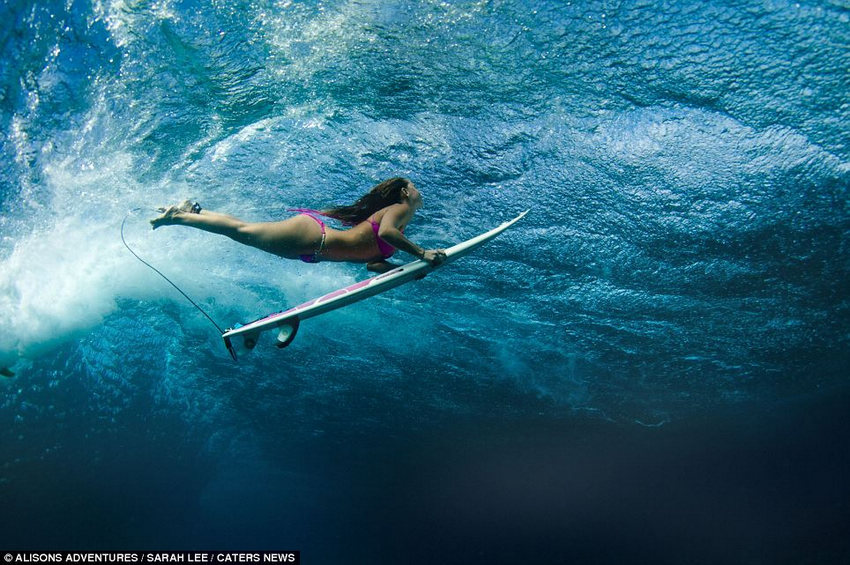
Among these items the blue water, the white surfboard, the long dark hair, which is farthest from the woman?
the blue water

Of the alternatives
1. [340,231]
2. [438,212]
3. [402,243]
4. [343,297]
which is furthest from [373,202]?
[438,212]

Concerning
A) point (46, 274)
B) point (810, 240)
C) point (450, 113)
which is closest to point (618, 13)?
point (450, 113)

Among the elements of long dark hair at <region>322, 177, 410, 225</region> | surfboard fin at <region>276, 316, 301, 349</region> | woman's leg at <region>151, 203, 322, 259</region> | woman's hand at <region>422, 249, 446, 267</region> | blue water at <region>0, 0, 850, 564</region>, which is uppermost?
blue water at <region>0, 0, 850, 564</region>

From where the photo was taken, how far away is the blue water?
547 cm

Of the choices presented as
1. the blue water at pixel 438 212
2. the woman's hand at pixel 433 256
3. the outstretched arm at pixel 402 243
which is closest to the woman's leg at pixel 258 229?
the outstretched arm at pixel 402 243

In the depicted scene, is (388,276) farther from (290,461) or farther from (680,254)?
(290,461)

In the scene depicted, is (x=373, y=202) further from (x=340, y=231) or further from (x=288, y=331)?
(x=288, y=331)

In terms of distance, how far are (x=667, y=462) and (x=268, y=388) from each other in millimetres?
41113

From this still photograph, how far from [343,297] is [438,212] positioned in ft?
16.1

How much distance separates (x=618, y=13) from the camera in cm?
498

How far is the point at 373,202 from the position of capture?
504 centimetres

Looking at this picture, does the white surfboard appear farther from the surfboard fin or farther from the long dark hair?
the long dark hair

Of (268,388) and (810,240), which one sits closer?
(810,240)

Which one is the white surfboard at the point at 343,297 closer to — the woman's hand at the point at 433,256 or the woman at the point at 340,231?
the woman's hand at the point at 433,256
